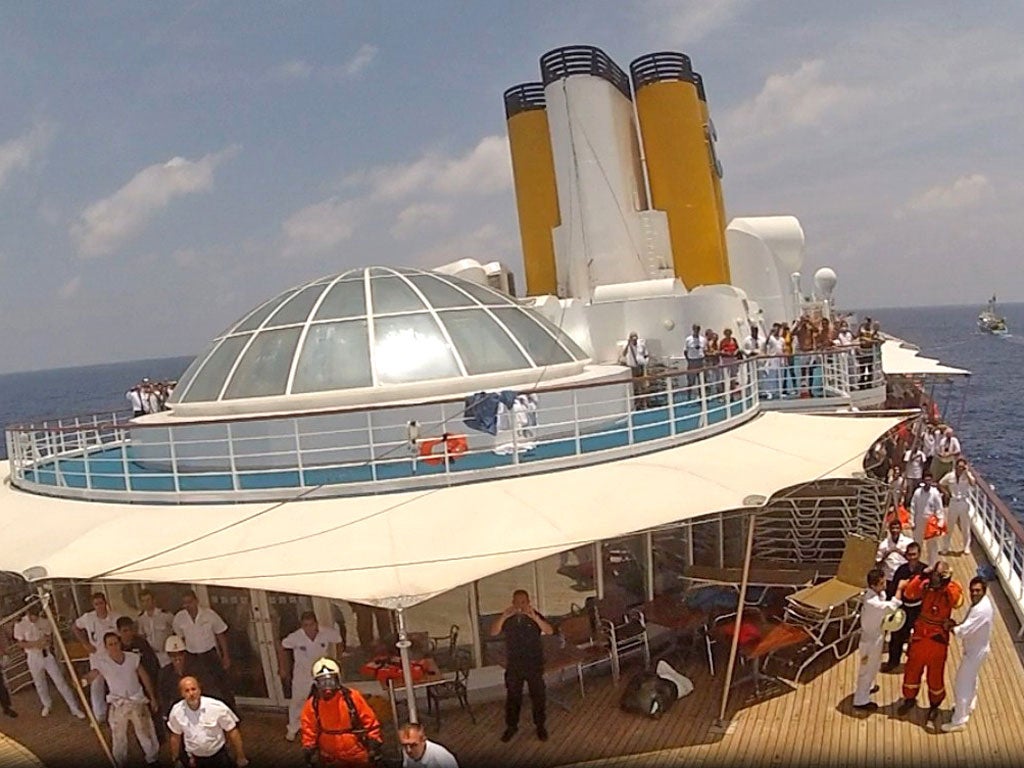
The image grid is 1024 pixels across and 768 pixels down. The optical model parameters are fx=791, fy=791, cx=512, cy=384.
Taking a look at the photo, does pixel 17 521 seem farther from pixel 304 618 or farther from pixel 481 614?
pixel 481 614

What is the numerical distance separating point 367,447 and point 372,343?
2.71m

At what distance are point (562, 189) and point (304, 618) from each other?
1440 centimetres

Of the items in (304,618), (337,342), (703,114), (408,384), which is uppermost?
(703,114)

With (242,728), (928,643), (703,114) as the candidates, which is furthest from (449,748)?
(703,114)

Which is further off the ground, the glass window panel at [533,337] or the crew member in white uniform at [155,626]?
the glass window panel at [533,337]

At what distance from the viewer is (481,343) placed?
35.7ft

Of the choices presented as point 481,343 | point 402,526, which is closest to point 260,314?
point 481,343

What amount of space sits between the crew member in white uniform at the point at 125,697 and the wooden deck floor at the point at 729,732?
0.62 m

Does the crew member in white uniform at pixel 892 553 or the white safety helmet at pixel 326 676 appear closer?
the white safety helmet at pixel 326 676

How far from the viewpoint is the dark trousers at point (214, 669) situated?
7691mm

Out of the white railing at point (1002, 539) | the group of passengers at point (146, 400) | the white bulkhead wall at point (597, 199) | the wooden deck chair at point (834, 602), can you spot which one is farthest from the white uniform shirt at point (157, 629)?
the white bulkhead wall at point (597, 199)

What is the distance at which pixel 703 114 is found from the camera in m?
21.9

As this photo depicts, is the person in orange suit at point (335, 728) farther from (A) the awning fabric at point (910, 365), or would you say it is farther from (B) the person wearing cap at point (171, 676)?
(A) the awning fabric at point (910, 365)

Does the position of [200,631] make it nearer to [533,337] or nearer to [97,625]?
[97,625]
